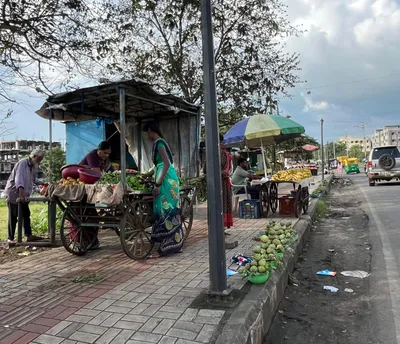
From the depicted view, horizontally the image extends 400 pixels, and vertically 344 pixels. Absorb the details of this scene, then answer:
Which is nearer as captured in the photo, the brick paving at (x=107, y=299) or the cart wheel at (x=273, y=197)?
the brick paving at (x=107, y=299)

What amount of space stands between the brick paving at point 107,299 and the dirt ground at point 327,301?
2.13 feet

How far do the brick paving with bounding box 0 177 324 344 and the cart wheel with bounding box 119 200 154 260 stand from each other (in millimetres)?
196

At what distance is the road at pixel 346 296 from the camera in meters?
3.32

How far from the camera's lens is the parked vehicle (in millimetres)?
17516

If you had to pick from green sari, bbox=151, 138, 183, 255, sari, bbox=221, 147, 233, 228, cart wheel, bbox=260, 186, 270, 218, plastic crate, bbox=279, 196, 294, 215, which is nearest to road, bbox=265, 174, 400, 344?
plastic crate, bbox=279, 196, 294, 215

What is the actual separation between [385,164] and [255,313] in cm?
1699

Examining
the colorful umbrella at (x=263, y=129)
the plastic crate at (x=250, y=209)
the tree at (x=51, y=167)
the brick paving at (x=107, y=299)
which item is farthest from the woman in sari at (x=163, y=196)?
the plastic crate at (x=250, y=209)

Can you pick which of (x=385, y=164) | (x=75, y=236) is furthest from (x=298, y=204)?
(x=385, y=164)

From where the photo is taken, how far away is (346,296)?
4230 mm

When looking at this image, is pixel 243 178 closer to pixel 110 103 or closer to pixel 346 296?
pixel 110 103

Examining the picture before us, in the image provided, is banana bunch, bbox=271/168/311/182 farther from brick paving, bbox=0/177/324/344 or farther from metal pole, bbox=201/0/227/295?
metal pole, bbox=201/0/227/295

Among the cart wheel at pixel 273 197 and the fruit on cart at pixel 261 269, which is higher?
the cart wheel at pixel 273 197

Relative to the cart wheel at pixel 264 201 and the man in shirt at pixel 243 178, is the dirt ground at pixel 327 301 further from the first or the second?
the man in shirt at pixel 243 178

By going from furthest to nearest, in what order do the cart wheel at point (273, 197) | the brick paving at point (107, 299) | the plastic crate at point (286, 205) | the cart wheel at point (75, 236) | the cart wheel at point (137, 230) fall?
the cart wheel at point (273, 197)
the plastic crate at point (286, 205)
the cart wheel at point (75, 236)
the cart wheel at point (137, 230)
the brick paving at point (107, 299)
